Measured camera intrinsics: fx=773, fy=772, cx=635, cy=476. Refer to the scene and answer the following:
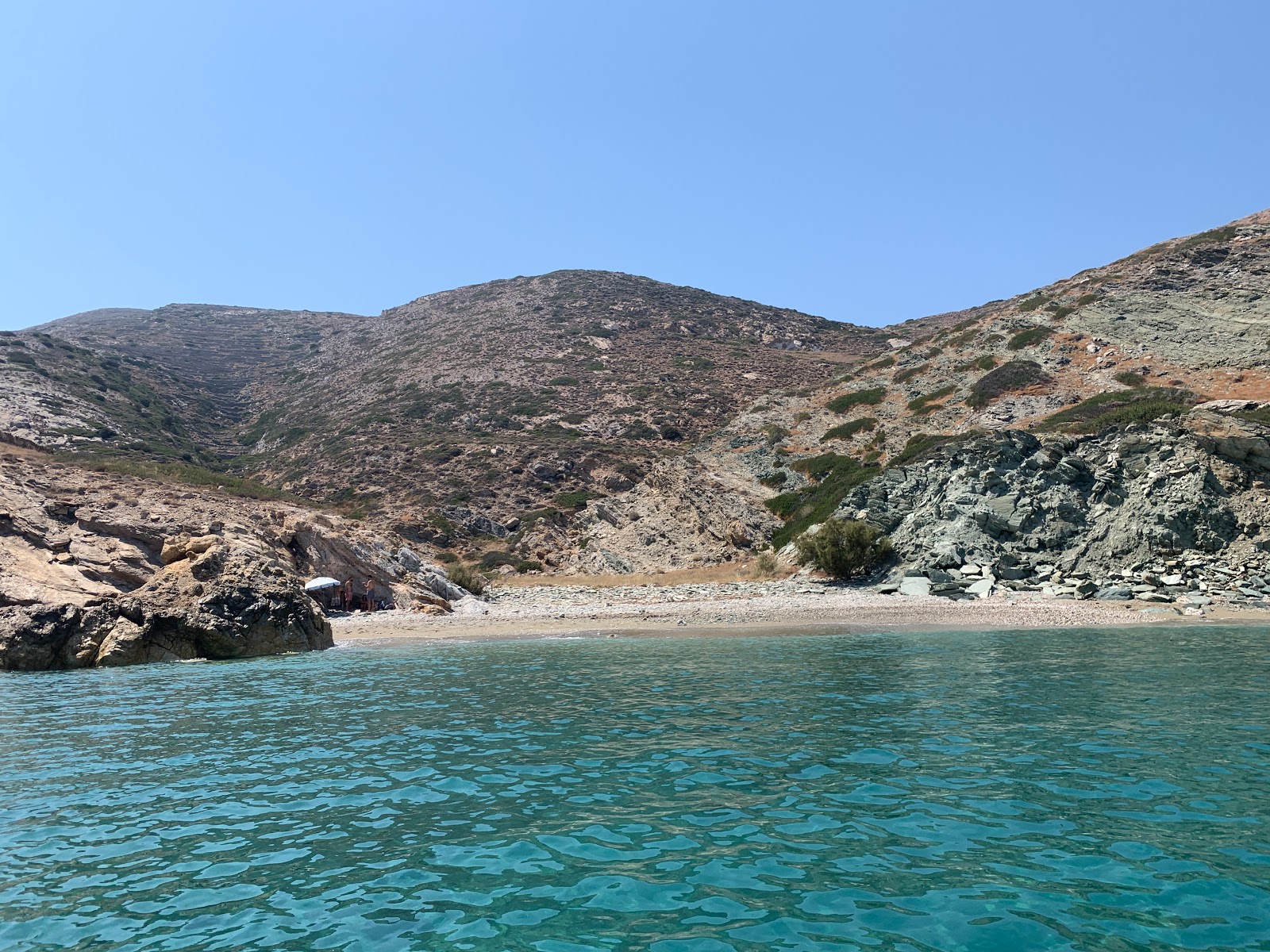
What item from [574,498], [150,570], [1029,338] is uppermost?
[1029,338]

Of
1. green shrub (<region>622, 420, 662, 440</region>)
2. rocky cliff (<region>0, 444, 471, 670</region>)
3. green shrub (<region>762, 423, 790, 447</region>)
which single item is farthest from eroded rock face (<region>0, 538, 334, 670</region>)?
green shrub (<region>622, 420, 662, 440</region>)

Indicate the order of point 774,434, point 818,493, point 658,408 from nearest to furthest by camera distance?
point 818,493 < point 774,434 < point 658,408

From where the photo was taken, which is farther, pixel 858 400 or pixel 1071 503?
pixel 858 400

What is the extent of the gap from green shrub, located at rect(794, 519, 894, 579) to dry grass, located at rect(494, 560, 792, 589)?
339cm

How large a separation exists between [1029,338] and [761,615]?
157ft

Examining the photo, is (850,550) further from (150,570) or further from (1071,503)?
(150,570)

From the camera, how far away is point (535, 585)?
4506cm

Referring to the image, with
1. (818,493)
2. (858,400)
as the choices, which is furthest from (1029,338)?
(818,493)

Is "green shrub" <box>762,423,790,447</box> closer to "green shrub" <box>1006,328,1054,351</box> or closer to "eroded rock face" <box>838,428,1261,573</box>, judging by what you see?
"green shrub" <box>1006,328,1054,351</box>

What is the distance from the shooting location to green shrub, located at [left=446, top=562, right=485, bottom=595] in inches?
1602

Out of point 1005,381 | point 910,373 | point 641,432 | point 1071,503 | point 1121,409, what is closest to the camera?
point 1071,503

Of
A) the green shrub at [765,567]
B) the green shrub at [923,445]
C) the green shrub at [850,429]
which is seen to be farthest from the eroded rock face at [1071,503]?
the green shrub at [850,429]

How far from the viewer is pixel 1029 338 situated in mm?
65000

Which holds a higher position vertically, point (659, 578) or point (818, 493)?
point (818, 493)
